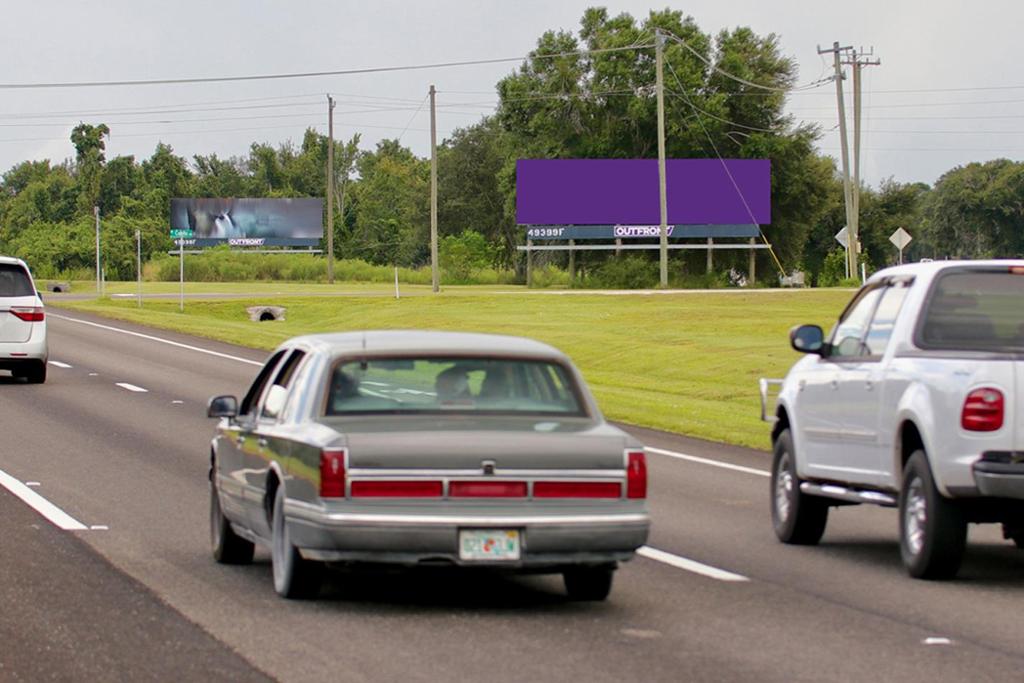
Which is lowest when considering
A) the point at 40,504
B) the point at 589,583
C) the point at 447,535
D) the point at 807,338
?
the point at 40,504

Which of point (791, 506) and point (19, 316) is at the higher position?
point (19, 316)

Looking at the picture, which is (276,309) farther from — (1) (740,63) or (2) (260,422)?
(2) (260,422)

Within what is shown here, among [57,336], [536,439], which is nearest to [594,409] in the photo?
[536,439]

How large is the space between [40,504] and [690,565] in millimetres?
5611

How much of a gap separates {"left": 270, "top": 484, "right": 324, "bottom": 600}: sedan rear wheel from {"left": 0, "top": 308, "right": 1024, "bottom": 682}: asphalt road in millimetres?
116

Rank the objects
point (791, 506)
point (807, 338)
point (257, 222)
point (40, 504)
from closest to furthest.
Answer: point (807, 338) → point (791, 506) → point (40, 504) → point (257, 222)

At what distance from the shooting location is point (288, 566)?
398 inches

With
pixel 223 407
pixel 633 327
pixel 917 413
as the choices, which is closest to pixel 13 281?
pixel 223 407

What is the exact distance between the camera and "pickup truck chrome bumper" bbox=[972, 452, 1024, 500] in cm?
1080

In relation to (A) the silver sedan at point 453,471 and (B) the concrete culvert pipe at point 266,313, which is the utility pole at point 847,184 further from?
(A) the silver sedan at point 453,471

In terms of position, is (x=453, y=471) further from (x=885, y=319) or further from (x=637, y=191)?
(x=637, y=191)

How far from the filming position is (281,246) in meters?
140

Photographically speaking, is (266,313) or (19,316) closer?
(19,316)

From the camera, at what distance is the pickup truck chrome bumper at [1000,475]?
35.4 ft
